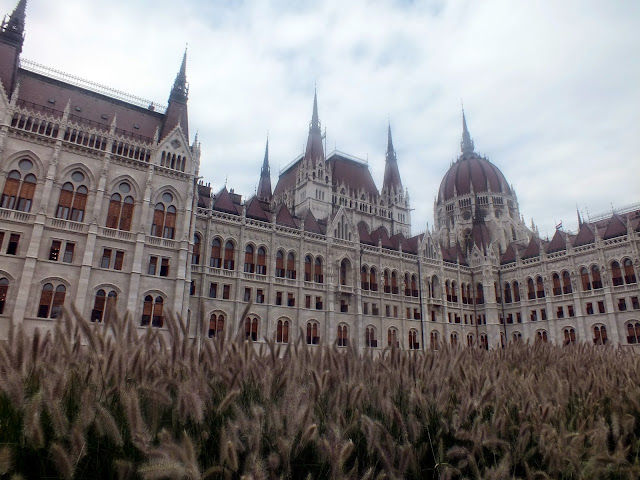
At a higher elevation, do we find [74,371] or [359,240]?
[359,240]

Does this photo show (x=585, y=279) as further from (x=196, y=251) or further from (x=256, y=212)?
(x=196, y=251)

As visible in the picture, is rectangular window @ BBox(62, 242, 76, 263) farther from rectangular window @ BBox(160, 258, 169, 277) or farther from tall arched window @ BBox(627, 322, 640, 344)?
tall arched window @ BBox(627, 322, 640, 344)

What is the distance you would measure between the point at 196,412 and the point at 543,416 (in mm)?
3179

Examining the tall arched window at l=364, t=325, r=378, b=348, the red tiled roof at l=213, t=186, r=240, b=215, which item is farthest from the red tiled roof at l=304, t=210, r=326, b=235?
the tall arched window at l=364, t=325, r=378, b=348

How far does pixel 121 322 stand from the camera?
14.5 feet

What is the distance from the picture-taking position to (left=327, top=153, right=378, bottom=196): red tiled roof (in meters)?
63.7

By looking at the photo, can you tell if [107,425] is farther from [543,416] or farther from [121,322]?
[543,416]

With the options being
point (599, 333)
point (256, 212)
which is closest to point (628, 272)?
point (599, 333)

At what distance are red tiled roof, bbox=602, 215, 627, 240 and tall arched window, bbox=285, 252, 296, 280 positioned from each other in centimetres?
3500

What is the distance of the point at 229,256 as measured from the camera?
123 feet

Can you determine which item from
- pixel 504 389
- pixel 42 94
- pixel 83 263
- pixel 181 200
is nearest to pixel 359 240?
pixel 181 200

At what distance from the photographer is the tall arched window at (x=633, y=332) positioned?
42031 millimetres

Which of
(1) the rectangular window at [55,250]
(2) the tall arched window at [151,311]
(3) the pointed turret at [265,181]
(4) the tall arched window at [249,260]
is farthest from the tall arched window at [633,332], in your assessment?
(3) the pointed turret at [265,181]

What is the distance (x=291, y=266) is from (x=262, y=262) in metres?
3.14
